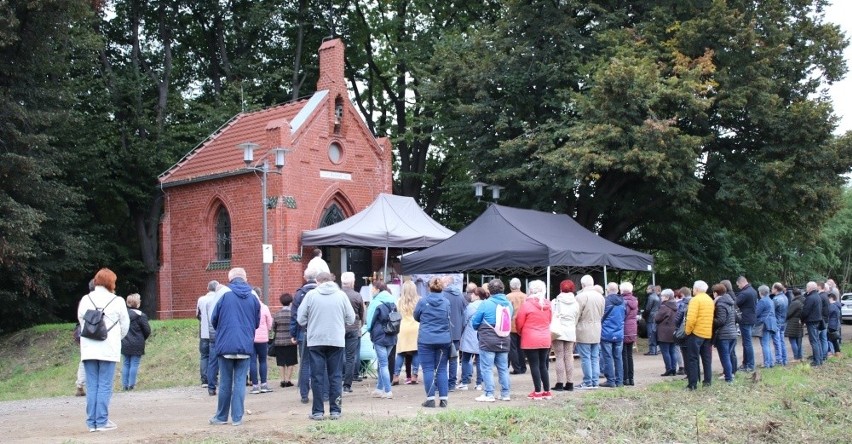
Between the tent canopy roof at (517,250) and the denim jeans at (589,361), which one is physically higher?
the tent canopy roof at (517,250)

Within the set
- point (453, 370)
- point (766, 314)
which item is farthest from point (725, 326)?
point (453, 370)

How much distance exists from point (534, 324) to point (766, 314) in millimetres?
6724

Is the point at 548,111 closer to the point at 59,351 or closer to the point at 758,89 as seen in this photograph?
the point at 758,89

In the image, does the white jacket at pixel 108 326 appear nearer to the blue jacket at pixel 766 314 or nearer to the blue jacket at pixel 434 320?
the blue jacket at pixel 434 320

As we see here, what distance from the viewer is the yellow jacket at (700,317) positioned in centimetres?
1281

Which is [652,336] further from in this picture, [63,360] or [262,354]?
[63,360]

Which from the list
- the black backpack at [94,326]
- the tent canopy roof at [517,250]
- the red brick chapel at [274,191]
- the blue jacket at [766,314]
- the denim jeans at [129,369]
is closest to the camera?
the black backpack at [94,326]

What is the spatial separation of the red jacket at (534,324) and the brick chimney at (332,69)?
47.8 feet

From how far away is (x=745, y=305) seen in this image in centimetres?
1566

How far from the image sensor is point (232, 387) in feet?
33.7

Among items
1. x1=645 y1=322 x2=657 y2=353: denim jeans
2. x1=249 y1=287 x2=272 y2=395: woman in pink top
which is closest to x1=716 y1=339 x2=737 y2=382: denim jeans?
x1=645 y1=322 x2=657 y2=353: denim jeans

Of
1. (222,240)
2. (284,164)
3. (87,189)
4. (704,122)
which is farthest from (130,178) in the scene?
(704,122)

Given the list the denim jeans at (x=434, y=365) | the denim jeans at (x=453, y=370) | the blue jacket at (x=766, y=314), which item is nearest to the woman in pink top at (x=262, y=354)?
the denim jeans at (x=453, y=370)

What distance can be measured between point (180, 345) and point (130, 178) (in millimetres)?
11276
